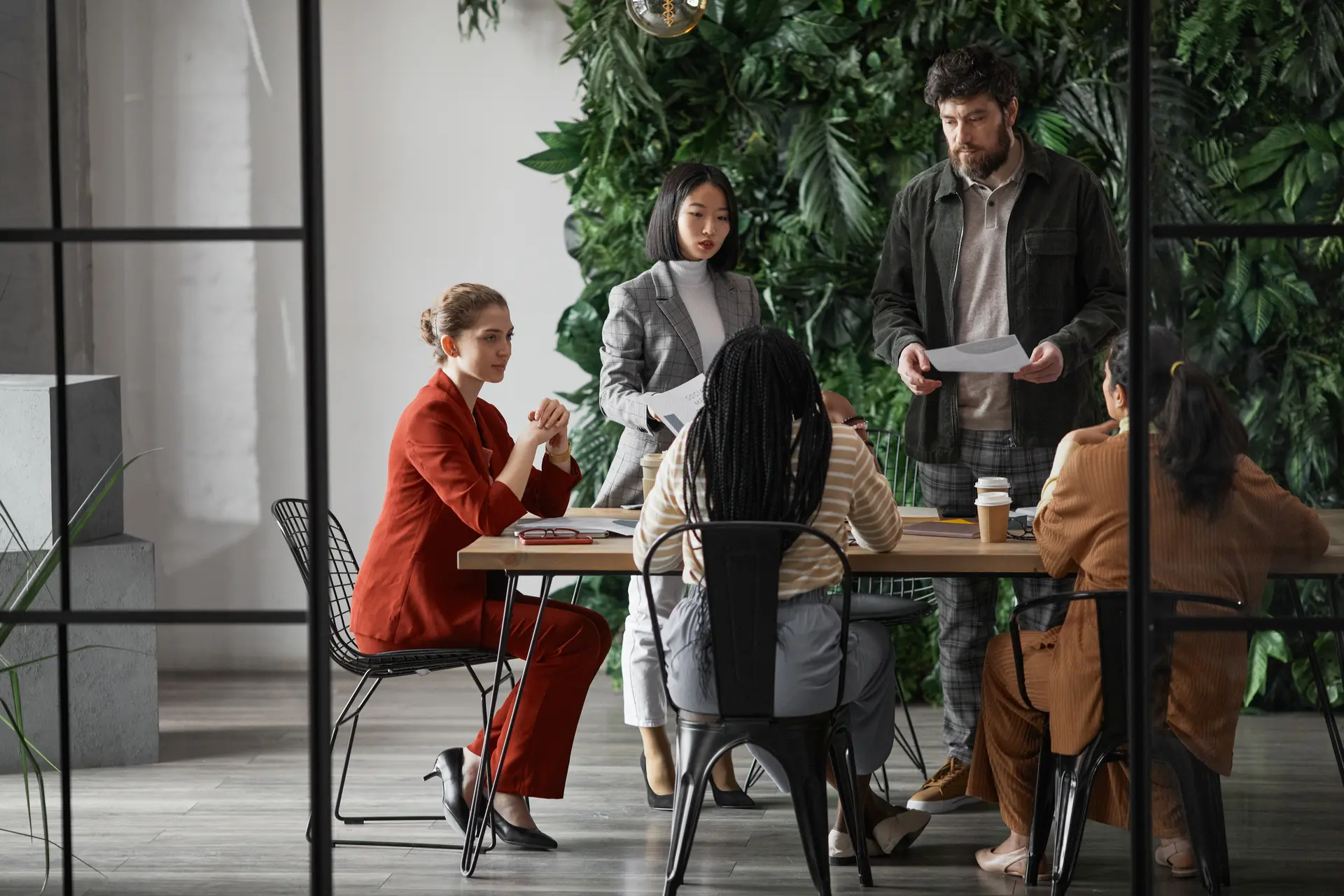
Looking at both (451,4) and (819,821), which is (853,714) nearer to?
(819,821)

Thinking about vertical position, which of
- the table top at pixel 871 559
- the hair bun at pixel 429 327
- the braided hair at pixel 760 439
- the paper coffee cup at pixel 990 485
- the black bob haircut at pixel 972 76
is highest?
the black bob haircut at pixel 972 76

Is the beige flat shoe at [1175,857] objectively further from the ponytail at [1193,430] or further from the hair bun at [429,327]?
the hair bun at [429,327]

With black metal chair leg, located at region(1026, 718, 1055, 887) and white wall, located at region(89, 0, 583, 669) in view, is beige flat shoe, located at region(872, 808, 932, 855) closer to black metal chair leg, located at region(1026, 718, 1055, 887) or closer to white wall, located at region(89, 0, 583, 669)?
black metal chair leg, located at region(1026, 718, 1055, 887)

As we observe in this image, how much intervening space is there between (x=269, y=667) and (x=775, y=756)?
165 centimetres

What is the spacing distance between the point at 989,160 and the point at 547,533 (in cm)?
148

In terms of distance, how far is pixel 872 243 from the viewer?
4.99 m

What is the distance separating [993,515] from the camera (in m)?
3.00

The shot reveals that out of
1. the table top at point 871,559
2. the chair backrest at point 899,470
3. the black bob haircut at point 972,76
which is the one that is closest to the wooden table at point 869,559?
the table top at point 871,559

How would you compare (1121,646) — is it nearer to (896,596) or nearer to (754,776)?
(896,596)

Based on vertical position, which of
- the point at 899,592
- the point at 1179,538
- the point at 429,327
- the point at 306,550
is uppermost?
the point at 429,327

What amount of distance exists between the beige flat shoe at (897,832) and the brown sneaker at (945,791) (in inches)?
12.7

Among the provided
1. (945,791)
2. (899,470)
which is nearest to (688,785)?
(945,791)

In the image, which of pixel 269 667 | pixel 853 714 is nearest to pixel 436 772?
pixel 269 667

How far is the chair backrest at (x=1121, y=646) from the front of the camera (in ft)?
7.57
